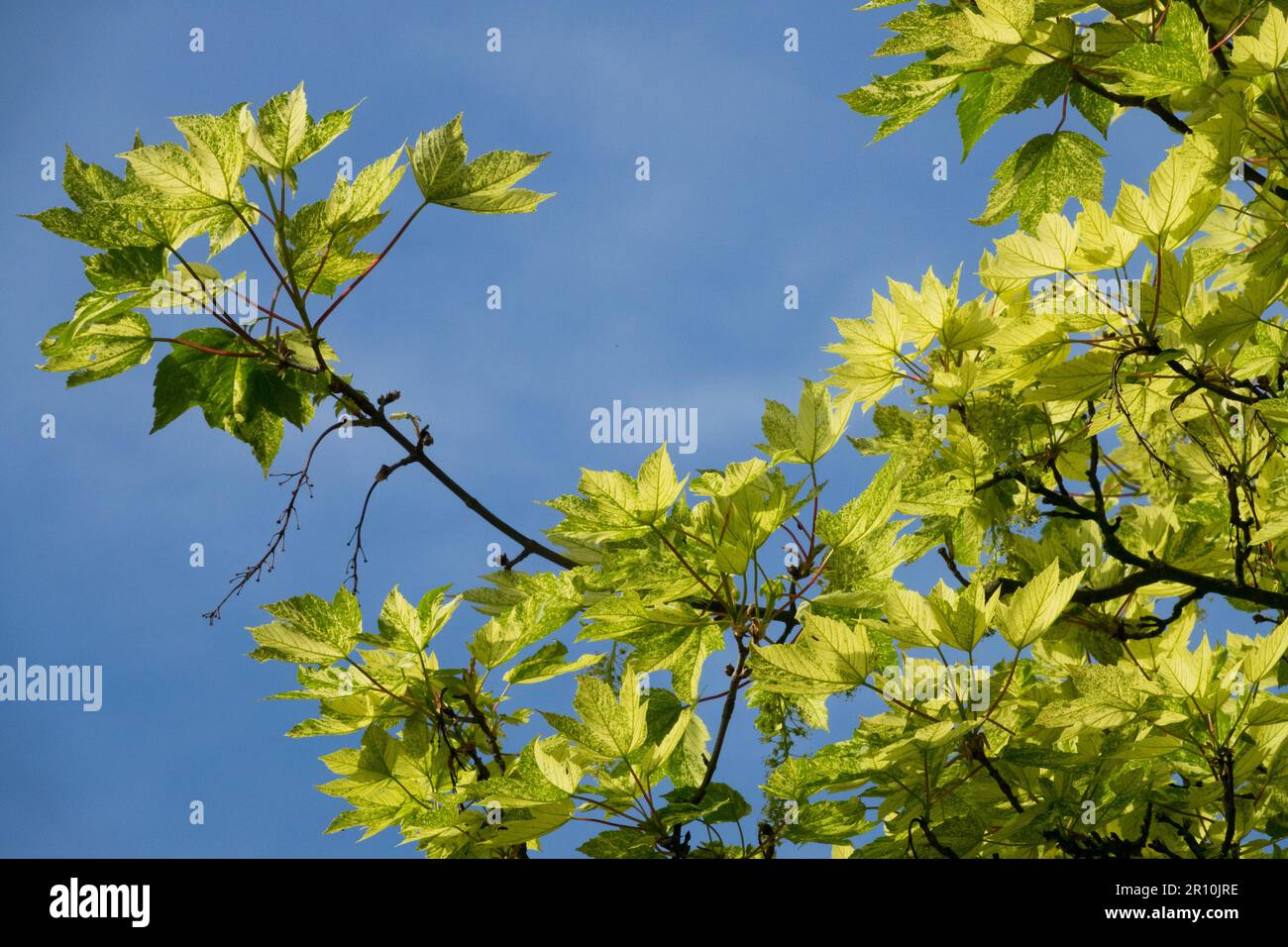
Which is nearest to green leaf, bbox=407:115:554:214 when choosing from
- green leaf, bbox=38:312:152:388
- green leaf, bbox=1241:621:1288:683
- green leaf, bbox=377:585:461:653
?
green leaf, bbox=38:312:152:388

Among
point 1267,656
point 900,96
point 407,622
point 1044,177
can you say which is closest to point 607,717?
point 407,622

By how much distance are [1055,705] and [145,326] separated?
1706mm

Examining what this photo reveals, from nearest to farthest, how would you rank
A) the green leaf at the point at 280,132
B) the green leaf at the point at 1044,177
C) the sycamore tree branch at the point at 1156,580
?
1. the green leaf at the point at 280,132
2. the sycamore tree branch at the point at 1156,580
3. the green leaf at the point at 1044,177

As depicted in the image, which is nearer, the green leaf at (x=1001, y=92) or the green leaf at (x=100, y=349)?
the green leaf at (x=100, y=349)

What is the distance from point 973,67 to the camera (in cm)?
241

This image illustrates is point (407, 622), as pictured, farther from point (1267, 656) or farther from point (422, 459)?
point (1267, 656)

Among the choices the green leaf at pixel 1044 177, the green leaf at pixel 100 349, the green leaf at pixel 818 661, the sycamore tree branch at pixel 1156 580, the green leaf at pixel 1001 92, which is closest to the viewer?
the green leaf at pixel 818 661

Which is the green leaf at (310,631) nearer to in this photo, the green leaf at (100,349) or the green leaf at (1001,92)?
the green leaf at (100,349)

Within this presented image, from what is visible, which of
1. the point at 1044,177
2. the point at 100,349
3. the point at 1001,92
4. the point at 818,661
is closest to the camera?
the point at 818,661

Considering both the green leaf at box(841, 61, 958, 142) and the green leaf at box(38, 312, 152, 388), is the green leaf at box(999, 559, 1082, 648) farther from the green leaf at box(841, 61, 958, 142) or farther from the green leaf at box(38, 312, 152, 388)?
the green leaf at box(38, 312, 152, 388)

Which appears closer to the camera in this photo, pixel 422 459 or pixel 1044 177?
pixel 422 459

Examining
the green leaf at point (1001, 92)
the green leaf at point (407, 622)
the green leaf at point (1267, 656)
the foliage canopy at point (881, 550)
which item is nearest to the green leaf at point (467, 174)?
the foliage canopy at point (881, 550)
